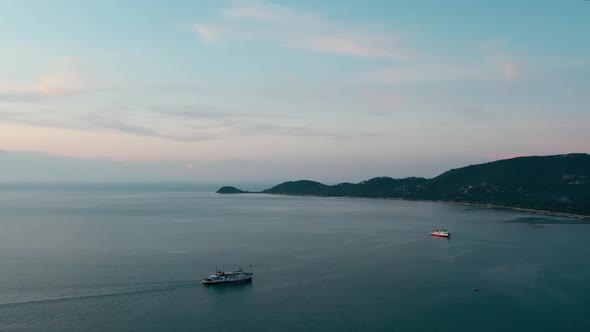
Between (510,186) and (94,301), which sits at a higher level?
(510,186)

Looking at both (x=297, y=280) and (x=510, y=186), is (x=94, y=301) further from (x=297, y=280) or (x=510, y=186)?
(x=510, y=186)

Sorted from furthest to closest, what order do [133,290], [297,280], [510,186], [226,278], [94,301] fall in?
[510,186]
[297,280]
[226,278]
[133,290]
[94,301]

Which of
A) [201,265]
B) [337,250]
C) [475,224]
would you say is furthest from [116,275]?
[475,224]

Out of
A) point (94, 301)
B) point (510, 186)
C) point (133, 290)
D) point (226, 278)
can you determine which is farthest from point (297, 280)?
point (510, 186)

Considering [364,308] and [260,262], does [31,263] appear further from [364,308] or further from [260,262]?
[364,308]

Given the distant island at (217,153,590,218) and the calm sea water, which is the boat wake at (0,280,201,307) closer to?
the calm sea water

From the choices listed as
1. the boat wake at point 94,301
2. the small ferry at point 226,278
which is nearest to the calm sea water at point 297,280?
the boat wake at point 94,301

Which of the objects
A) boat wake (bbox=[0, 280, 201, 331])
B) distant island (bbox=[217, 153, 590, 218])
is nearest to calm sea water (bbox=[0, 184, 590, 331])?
boat wake (bbox=[0, 280, 201, 331])
